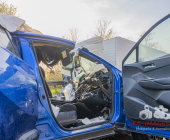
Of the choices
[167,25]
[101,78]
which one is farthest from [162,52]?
[101,78]

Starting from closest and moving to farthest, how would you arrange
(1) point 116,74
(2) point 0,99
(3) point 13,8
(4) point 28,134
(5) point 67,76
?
(2) point 0,99, (4) point 28,134, (1) point 116,74, (5) point 67,76, (3) point 13,8

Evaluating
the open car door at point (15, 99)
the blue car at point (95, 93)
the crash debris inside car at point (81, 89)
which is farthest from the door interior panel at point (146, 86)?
the open car door at point (15, 99)

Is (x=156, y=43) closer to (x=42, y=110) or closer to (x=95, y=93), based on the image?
(x=95, y=93)

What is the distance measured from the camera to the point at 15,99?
3.49 ft

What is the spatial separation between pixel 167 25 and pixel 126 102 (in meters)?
1.16

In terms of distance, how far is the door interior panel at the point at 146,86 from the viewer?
1470 mm

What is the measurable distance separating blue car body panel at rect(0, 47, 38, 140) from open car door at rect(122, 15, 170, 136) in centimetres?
131

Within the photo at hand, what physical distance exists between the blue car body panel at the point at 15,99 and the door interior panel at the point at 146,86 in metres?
1.28

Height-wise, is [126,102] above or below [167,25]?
below

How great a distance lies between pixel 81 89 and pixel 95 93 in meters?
0.44

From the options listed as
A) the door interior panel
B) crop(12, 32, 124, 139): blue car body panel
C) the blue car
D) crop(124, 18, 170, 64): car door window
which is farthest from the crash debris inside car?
crop(124, 18, 170, 64): car door window

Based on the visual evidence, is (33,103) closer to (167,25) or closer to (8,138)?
(8,138)

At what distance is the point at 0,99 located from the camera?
3.07 feet

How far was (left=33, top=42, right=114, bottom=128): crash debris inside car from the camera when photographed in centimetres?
227
